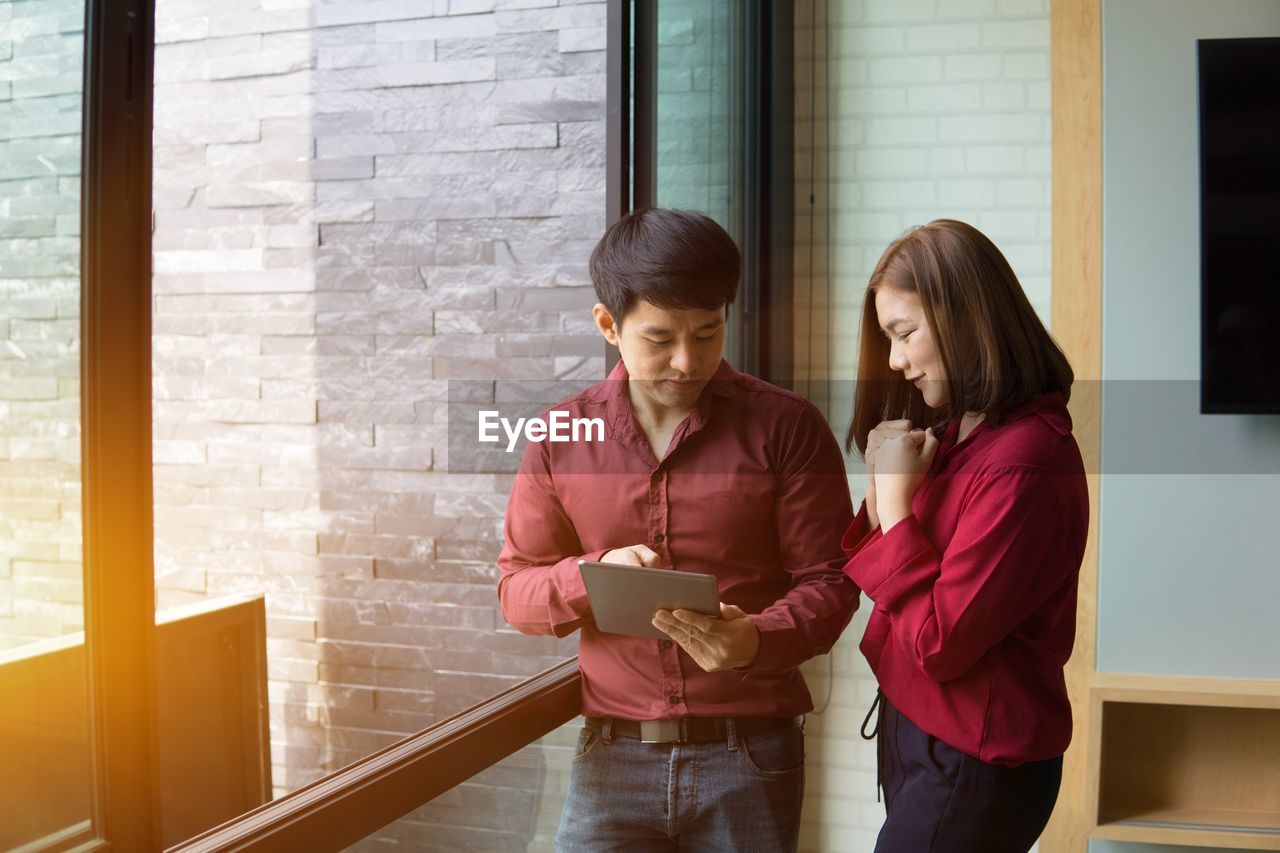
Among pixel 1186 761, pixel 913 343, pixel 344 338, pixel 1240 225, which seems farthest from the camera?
pixel 344 338

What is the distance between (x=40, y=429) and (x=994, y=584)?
0.94m

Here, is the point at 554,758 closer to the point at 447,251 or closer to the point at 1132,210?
the point at 447,251

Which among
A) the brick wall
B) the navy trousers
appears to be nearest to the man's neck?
the navy trousers

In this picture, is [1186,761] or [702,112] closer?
[702,112]

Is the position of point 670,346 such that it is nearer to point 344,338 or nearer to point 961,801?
point 961,801

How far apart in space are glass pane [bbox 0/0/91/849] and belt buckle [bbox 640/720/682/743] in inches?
26.6

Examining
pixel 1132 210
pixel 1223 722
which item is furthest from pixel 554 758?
pixel 1132 210

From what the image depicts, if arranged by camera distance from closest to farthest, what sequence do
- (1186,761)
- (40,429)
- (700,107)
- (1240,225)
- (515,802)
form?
(40,429)
(515,802)
(700,107)
(1240,225)
(1186,761)

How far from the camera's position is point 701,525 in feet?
4.43

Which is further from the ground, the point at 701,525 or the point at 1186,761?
the point at 701,525

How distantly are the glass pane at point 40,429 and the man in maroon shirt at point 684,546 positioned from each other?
588 mm

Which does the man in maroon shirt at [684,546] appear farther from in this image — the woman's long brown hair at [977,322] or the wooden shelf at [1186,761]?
the wooden shelf at [1186,761]

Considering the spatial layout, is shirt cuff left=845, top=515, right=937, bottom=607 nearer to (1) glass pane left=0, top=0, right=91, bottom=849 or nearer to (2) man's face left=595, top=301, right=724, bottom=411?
(2) man's face left=595, top=301, right=724, bottom=411

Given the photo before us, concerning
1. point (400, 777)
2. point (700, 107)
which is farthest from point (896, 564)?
point (700, 107)
